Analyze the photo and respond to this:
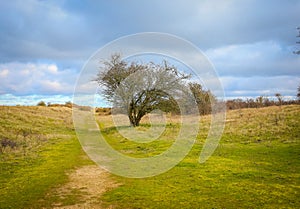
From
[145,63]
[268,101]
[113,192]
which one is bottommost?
[113,192]

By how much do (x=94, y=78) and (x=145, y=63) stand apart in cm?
740

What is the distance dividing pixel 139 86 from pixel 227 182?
25527 mm

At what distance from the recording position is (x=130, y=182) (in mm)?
12930

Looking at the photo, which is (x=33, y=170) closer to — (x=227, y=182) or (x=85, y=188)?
(x=85, y=188)

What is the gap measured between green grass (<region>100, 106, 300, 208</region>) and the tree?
16889mm

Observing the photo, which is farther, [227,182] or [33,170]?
[33,170]

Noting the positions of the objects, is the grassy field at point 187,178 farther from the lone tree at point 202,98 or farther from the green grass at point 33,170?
the lone tree at point 202,98

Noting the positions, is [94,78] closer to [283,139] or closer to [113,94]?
[113,94]

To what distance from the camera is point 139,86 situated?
3678cm

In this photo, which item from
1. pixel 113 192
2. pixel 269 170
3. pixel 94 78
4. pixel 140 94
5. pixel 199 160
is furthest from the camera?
pixel 94 78

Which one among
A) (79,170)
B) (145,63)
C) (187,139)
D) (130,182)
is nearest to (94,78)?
(145,63)

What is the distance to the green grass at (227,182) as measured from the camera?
1009 centimetres

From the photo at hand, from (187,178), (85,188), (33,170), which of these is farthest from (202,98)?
(85,188)

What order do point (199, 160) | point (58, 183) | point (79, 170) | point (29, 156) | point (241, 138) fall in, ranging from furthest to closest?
1. point (241, 138)
2. point (29, 156)
3. point (199, 160)
4. point (79, 170)
5. point (58, 183)
